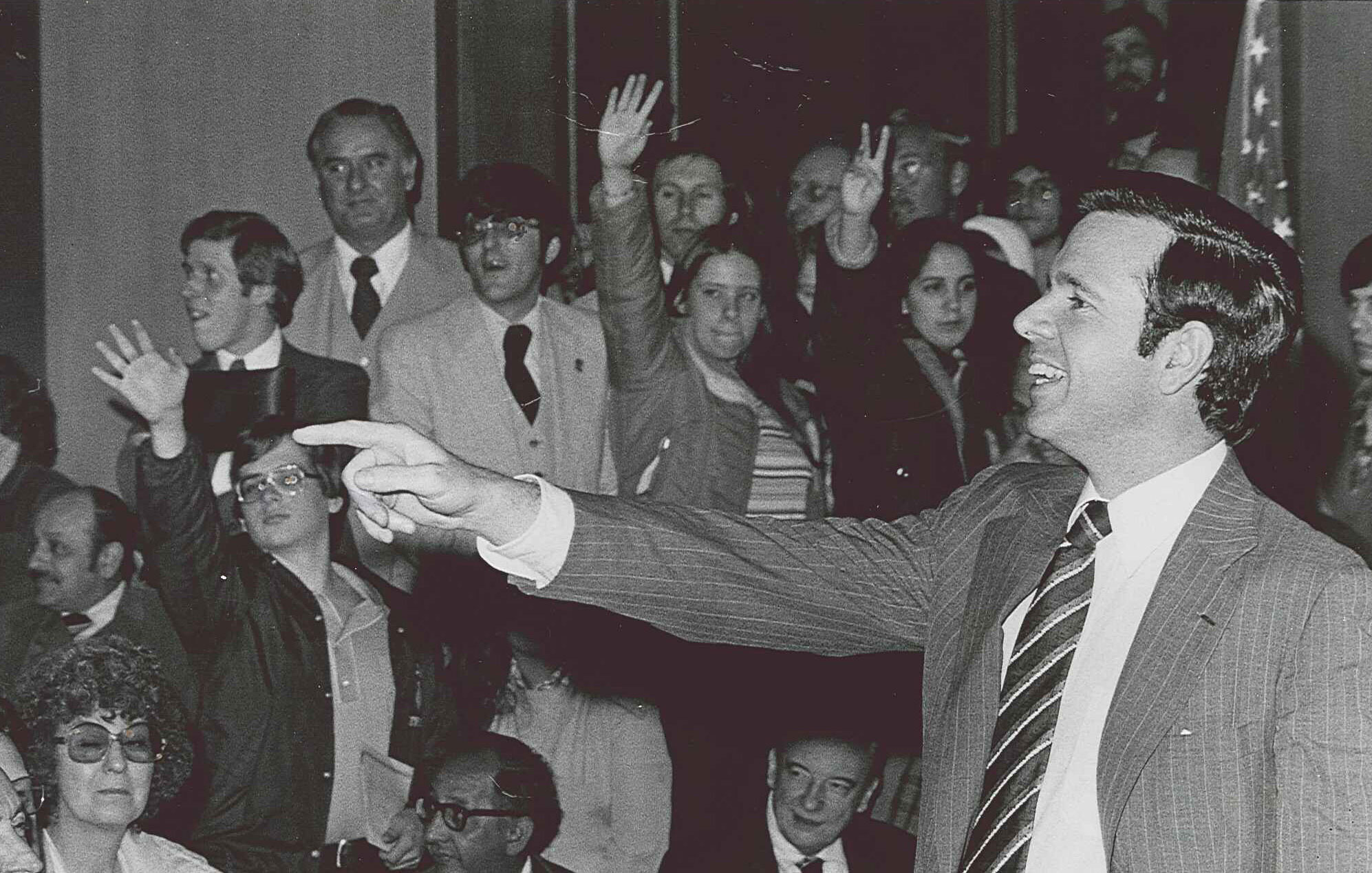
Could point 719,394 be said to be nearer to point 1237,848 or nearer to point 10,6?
point 10,6

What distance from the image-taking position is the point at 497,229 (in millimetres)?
4227

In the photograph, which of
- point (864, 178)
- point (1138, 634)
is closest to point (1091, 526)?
point (1138, 634)

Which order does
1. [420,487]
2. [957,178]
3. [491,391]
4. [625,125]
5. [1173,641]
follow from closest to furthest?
[420,487] → [1173,641] → [491,391] → [625,125] → [957,178]

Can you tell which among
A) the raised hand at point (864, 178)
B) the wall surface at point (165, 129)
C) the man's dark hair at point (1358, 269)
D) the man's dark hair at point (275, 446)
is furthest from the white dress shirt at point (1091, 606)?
the man's dark hair at point (1358, 269)

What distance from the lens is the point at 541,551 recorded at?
209cm

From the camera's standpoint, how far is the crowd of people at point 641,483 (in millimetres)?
2330

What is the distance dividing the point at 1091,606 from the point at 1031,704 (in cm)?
16

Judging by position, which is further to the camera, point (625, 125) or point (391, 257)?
point (625, 125)

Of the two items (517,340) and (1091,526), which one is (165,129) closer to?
(517,340)

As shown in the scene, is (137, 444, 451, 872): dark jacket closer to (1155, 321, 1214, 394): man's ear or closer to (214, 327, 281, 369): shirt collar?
(214, 327, 281, 369): shirt collar

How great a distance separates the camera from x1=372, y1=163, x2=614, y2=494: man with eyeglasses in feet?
13.6

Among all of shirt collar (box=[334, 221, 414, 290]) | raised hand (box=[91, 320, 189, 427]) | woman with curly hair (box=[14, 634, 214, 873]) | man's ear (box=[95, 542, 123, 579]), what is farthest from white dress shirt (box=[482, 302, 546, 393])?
woman with curly hair (box=[14, 634, 214, 873])

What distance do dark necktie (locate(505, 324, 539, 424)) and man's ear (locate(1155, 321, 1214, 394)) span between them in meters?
2.18

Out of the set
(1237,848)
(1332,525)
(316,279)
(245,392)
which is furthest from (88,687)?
(1332,525)
